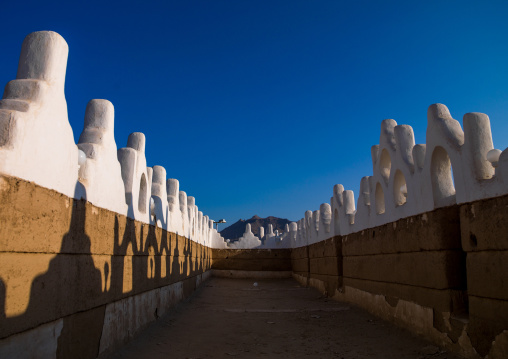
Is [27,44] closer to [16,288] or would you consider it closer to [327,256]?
[16,288]

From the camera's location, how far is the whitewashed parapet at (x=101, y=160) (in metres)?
4.46

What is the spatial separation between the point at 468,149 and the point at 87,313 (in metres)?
4.56

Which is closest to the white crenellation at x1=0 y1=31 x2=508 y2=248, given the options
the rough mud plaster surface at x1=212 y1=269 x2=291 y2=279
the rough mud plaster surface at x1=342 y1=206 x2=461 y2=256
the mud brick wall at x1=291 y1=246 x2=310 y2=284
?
the rough mud plaster surface at x1=342 y1=206 x2=461 y2=256

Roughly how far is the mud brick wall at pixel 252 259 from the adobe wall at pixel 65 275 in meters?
14.1

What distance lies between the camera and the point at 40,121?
336 cm

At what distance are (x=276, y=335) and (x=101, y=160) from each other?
12.6 ft

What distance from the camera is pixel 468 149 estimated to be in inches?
177

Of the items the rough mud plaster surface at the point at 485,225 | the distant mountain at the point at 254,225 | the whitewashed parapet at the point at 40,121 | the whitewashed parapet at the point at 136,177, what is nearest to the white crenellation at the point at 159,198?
the whitewashed parapet at the point at 136,177

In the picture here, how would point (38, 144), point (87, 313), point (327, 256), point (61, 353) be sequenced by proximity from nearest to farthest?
point (38, 144) → point (61, 353) → point (87, 313) → point (327, 256)

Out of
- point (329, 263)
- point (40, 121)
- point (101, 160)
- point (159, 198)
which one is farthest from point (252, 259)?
point (40, 121)

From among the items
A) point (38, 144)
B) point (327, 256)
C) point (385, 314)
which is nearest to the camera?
point (38, 144)

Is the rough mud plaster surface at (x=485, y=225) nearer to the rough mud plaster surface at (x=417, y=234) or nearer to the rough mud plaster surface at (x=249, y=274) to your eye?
the rough mud plaster surface at (x=417, y=234)

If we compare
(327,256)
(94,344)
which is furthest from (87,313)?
(327,256)

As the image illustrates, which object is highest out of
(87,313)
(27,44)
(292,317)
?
(27,44)
